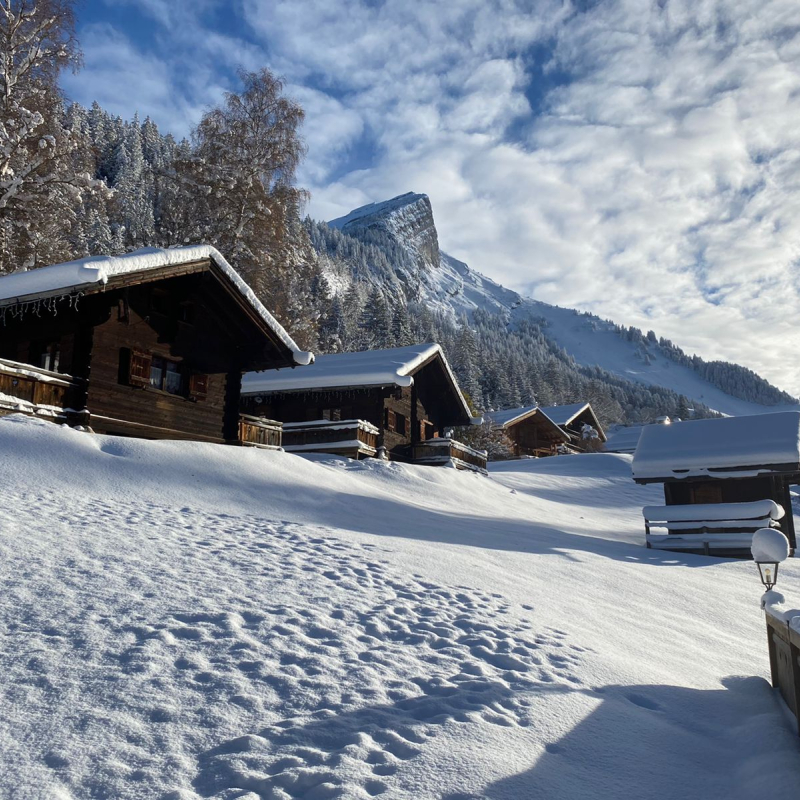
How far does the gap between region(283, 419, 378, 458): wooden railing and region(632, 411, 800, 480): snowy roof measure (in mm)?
8257

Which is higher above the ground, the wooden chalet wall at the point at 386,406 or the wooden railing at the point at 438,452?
the wooden chalet wall at the point at 386,406

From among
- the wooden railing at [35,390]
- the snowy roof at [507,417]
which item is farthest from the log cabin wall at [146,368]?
the snowy roof at [507,417]

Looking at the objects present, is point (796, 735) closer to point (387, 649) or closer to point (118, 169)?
point (387, 649)

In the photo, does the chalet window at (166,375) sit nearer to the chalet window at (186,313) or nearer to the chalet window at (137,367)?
the chalet window at (137,367)

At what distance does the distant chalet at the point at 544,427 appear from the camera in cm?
4619

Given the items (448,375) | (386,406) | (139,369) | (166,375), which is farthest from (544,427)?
(139,369)

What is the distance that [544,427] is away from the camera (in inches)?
1977

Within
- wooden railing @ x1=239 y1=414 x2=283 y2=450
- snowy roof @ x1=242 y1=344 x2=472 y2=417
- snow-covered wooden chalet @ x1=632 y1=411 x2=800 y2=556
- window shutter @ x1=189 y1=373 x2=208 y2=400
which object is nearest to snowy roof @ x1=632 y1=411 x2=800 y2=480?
snow-covered wooden chalet @ x1=632 y1=411 x2=800 y2=556

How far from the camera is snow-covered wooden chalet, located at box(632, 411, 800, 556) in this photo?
54.4 feet

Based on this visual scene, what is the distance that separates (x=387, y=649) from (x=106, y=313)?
37.2 feet

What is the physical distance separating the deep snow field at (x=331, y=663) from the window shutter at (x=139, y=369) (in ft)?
15.2

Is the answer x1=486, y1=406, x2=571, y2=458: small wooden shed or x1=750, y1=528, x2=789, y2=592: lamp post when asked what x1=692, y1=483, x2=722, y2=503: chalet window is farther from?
x1=486, y1=406, x2=571, y2=458: small wooden shed

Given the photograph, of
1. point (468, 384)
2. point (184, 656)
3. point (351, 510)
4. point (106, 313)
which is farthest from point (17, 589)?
point (468, 384)

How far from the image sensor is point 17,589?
5410 mm
